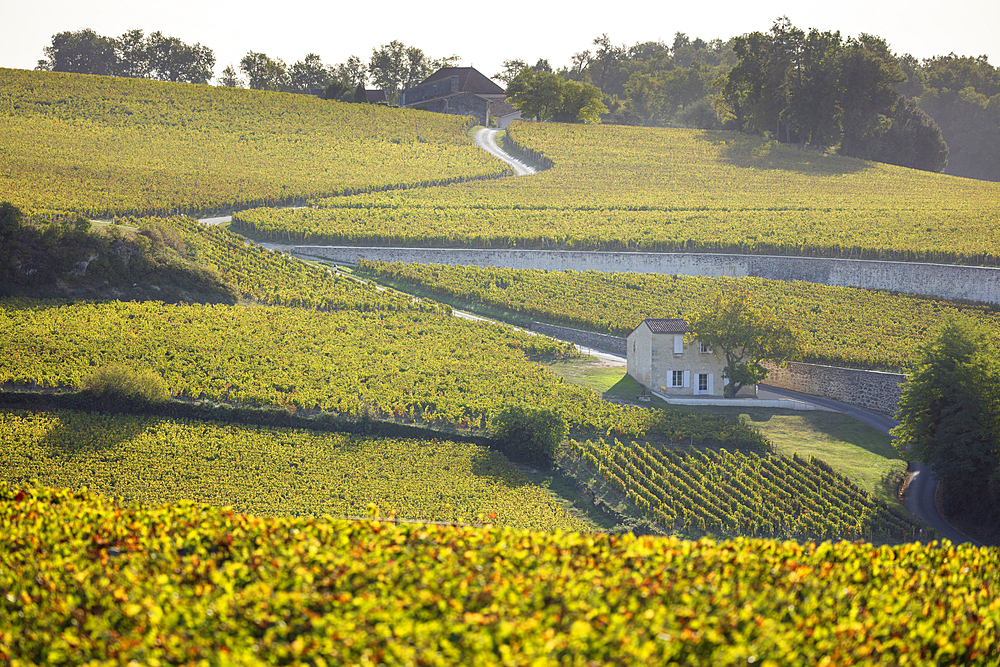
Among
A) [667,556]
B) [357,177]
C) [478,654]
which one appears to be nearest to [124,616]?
[478,654]

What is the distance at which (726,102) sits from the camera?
96.8 meters

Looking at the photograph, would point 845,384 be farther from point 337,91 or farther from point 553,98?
point 337,91

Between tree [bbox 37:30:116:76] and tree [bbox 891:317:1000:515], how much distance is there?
122324 mm

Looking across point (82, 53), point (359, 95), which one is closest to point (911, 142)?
point (359, 95)

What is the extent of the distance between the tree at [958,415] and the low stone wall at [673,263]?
22317 millimetres

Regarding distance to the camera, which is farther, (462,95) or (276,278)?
(462,95)

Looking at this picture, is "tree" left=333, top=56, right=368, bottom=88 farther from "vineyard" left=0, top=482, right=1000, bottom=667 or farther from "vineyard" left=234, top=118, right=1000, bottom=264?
"vineyard" left=0, top=482, right=1000, bottom=667

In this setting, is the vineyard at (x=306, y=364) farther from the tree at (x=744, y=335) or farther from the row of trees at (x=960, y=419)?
the row of trees at (x=960, y=419)

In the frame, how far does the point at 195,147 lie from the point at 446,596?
2981 inches

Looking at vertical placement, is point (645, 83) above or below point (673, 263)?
above

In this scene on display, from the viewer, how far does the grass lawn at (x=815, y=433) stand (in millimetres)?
28922

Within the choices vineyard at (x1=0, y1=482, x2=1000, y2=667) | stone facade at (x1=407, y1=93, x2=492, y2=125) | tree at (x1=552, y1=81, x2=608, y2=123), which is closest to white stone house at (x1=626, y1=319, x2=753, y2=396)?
vineyard at (x1=0, y1=482, x2=1000, y2=667)

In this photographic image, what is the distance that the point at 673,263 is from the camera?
54062 millimetres

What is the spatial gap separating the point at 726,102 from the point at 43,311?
85.1 m
